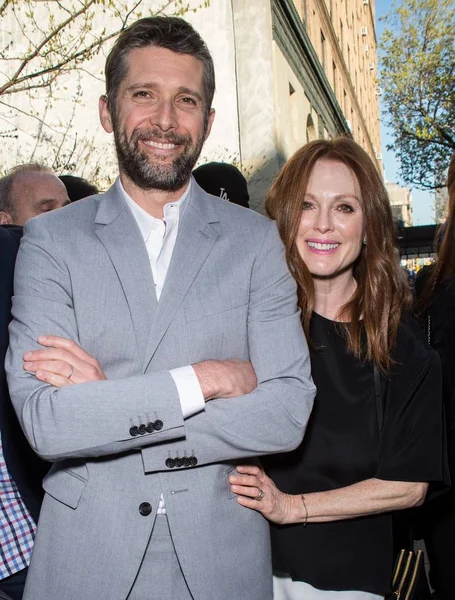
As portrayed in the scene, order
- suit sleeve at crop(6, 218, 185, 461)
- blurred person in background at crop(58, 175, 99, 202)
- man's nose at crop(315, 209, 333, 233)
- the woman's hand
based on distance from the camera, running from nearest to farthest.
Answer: suit sleeve at crop(6, 218, 185, 461)
the woman's hand
man's nose at crop(315, 209, 333, 233)
blurred person in background at crop(58, 175, 99, 202)

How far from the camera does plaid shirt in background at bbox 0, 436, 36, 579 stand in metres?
2.40

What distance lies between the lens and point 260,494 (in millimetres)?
2268

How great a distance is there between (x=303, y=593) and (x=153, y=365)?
109 centimetres

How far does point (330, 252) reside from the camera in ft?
9.30

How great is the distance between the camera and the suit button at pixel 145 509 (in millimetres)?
2037

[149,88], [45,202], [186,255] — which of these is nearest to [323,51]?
[45,202]

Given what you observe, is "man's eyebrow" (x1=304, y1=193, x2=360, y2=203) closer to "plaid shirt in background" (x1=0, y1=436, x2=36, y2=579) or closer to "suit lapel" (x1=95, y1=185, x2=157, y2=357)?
"suit lapel" (x1=95, y1=185, x2=157, y2=357)

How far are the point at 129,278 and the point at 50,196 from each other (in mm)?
2324

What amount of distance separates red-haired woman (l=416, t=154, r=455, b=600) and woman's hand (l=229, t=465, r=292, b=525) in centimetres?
88

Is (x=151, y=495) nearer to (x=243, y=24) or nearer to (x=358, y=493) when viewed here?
(x=358, y=493)

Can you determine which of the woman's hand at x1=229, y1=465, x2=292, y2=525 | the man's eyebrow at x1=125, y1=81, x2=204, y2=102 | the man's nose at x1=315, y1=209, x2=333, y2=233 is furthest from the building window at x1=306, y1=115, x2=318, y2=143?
the woman's hand at x1=229, y1=465, x2=292, y2=525

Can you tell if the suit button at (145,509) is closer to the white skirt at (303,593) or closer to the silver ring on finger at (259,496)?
the silver ring on finger at (259,496)

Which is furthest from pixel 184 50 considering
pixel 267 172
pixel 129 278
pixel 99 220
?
pixel 267 172

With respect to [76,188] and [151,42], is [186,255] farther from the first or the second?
[76,188]
